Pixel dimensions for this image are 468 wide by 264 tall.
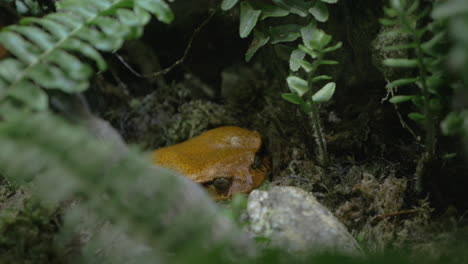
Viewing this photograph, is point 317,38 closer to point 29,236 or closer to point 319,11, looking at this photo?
point 319,11

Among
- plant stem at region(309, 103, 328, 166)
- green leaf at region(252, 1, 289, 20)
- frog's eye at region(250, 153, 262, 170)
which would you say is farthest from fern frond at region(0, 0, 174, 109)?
frog's eye at region(250, 153, 262, 170)

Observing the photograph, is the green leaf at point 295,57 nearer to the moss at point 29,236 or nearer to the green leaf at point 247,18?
the green leaf at point 247,18

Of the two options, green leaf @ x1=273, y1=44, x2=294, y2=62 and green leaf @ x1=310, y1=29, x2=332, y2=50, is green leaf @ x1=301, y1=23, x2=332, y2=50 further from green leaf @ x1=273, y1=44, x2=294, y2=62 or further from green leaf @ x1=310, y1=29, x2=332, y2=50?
green leaf @ x1=273, y1=44, x2=294, y2=62

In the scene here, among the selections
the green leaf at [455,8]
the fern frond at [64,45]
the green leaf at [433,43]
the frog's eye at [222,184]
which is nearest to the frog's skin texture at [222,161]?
the frog's eye at [222,184]

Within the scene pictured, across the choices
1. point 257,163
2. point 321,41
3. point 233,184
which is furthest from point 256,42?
point 233,184

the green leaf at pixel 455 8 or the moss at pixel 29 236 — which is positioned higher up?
the green leaf at pixel 455 8

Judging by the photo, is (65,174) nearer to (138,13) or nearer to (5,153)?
(5,153)

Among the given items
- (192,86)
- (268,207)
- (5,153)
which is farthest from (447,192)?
(192,86)
